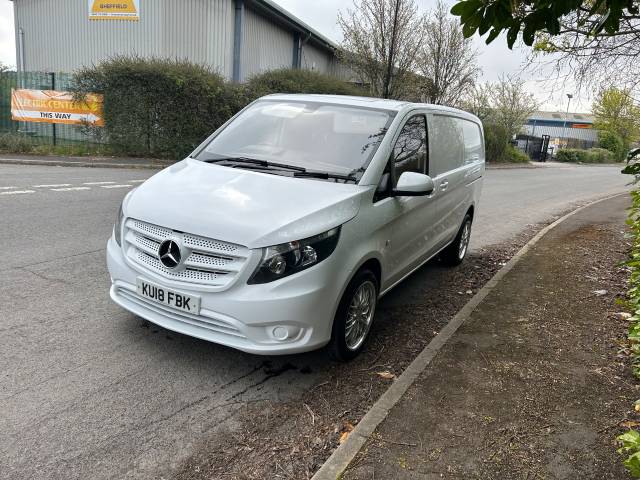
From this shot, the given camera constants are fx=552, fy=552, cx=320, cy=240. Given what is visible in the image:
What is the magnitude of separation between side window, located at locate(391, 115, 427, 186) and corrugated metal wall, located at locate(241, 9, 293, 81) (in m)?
19.3

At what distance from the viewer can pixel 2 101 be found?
19.1 m

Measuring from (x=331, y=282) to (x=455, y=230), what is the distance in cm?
365

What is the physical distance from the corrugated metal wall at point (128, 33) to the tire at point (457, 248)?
16.1m

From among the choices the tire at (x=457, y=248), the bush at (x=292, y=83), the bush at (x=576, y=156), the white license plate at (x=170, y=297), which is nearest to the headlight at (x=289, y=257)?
the white license plate at (x=170, y=297)

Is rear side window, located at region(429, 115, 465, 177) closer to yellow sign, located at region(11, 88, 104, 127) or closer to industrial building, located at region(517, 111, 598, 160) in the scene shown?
yellow sign, located at region(11, 88, 104, 127)

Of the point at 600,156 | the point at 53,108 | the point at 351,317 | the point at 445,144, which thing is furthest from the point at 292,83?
the point at 600,156

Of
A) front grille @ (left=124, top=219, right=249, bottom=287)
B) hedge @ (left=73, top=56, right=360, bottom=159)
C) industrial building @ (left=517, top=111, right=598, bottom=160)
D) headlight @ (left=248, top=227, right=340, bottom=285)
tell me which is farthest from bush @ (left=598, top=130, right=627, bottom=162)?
front grille @ (left=124, top=219, right=249, bottom=287)

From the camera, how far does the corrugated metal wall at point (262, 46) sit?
24672mm

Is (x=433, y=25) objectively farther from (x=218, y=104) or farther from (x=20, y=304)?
(x=20, y=304)

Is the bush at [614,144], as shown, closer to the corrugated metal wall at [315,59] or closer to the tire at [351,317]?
the corrugated metal wall at [315,59]

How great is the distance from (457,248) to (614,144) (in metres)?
67.3

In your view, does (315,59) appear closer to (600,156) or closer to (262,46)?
(262,46)

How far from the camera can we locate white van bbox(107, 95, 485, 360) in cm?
348

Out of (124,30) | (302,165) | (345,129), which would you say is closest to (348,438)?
(302,165)
